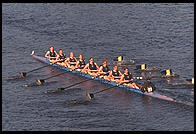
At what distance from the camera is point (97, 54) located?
8175 centimetres

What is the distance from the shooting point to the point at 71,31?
94000 millimetres

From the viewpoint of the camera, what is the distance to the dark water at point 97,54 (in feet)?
199

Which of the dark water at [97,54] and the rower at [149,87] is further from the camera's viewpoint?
the rower at [149,87]

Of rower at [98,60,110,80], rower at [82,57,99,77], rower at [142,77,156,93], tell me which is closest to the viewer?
rower at [142,77,156,93]

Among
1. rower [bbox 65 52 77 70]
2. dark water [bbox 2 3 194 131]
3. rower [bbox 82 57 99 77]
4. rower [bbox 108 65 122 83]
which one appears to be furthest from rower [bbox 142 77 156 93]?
rower [bbox 65 52 77 70]

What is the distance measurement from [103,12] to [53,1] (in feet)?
46.5

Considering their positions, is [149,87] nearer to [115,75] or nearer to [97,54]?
[115,75]

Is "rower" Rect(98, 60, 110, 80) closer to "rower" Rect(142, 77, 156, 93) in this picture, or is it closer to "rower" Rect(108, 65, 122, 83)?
"rower" Rect(108, 65, 122, 83)

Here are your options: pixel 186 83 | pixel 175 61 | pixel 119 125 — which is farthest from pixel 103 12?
pixel 119 125

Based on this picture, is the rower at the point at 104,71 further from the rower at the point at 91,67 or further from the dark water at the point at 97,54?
the dark water at the point at 97,54

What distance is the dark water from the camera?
60.6 m

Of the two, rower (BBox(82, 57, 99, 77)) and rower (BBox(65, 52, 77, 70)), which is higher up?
rower (BBox(65, 52, 77, 70))

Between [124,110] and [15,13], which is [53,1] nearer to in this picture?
[15,13]

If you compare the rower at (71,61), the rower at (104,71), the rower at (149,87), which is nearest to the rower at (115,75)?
the rower at (104,71)
